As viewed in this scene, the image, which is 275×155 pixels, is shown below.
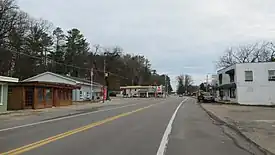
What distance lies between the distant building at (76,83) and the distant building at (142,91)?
46616 mm

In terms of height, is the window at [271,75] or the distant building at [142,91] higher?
the window at [271,75]

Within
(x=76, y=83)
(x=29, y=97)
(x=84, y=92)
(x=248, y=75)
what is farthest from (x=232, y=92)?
(x=29, y=97)

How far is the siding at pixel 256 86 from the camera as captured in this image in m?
49.0

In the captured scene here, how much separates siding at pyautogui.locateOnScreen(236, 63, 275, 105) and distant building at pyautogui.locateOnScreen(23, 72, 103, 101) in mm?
27564

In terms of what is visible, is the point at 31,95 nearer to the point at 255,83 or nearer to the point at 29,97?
the point at 29,97

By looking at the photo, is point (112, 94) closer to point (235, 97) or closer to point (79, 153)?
point (235, 97)

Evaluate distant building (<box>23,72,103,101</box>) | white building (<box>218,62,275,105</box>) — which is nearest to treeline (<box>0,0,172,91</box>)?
distant building (<box>23,72,103,101</box>)

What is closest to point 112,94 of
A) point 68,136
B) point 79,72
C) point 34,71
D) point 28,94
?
point 79,72

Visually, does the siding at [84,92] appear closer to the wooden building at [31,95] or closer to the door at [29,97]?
the wooden building at [31,95]

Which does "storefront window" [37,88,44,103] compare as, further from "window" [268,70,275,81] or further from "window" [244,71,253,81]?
"window" [268,70,275,81]

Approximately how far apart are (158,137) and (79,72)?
8341 cm

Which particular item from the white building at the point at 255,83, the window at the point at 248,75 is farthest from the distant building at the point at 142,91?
the window at the point at 248,75

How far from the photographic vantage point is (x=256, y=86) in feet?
163

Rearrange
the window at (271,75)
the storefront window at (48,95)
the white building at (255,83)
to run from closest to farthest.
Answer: the storefront window at (48,95)
the white building at (255,83)
the window at (271,75)
